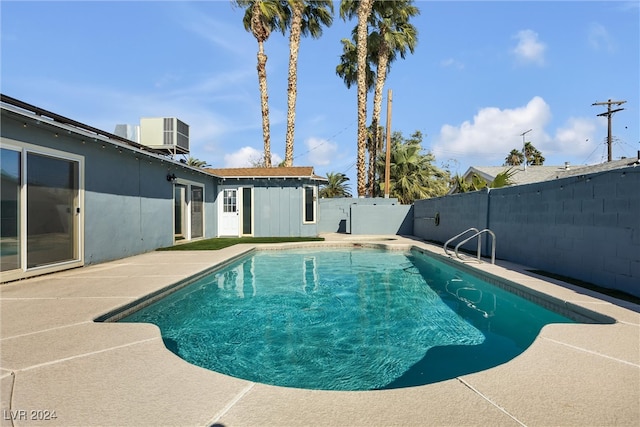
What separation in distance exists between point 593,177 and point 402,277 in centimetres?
405

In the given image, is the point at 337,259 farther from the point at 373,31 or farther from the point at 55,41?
the point at 373,31

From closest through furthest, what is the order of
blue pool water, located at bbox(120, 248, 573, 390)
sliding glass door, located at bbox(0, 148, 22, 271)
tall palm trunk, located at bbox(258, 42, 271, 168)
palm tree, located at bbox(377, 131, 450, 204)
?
blue pool water, located at bbox(120, 248, 573, 390) → sliding glass door, located at bbox(0, 148, 22, 271) → tall palm trunk, located at bbox(258, 42, 271, 168) → palm tree, located at bbox(377, 131, 450, 204)

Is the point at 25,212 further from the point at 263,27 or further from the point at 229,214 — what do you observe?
the point at 263,27

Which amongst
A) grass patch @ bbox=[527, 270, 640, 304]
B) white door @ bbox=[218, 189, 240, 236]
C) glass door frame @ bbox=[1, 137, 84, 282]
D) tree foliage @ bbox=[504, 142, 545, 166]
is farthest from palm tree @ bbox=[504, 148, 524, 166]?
glass door frame @ bbox=[1, 137, 84, 282]

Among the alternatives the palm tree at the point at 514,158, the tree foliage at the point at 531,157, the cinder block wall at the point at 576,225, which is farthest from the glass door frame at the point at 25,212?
the palm tree at the point at 514,158

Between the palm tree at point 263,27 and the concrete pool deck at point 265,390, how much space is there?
16.3 m

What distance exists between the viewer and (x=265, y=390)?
88.4 inches

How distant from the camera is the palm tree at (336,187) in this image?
30531 millimetres

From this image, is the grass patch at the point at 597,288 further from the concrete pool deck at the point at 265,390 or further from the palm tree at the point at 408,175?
the palm tree at the point at 408,175

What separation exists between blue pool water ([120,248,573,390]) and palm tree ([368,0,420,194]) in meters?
14.7

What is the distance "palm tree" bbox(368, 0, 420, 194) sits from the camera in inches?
786

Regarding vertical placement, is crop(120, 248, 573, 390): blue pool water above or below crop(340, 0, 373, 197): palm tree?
below

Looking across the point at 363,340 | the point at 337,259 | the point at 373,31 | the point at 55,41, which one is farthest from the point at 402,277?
the point at 373,31

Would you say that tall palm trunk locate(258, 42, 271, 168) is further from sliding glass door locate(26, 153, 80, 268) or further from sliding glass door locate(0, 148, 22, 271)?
sliding glass door locate(0, 148, 22, 271)
